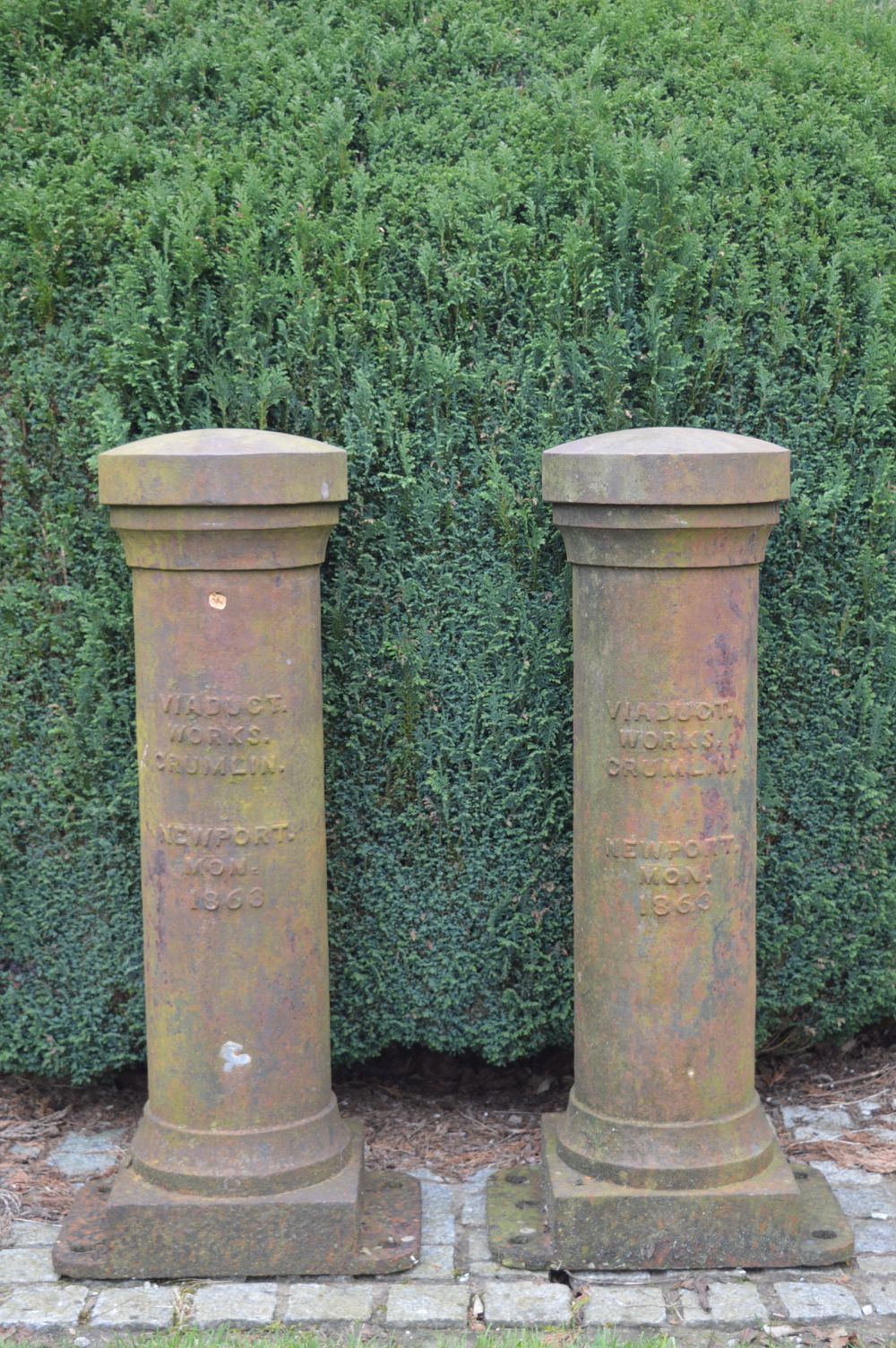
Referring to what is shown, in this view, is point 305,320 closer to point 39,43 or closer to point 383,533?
point 383,533

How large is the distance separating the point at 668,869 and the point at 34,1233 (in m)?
1.97

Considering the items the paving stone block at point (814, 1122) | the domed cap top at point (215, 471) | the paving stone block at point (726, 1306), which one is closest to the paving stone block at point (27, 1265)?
the paving stone block at point (726, 1306)

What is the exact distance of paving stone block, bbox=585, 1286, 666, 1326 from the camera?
324 cm

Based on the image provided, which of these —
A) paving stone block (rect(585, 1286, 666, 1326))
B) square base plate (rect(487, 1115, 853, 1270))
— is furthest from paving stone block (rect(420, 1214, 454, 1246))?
paving stone block (rect(585, 1286, 666, 1326))

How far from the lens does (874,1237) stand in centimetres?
362

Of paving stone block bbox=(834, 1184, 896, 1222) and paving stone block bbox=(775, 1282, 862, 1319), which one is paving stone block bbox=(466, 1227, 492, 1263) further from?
paving stone block bbox=(834, 1184, 896, 1222)

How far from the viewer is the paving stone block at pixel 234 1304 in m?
3.24

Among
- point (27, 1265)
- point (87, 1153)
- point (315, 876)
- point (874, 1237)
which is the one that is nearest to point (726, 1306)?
point (874, 1237)

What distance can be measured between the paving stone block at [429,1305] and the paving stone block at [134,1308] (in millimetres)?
538

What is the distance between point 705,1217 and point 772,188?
2.97 m

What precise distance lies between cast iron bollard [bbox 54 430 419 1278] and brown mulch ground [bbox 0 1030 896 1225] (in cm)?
64

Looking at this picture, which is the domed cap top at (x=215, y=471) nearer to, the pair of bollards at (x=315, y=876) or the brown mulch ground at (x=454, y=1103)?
the pair of bollards at (x=315, y=876)

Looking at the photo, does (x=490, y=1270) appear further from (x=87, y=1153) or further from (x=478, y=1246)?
(x=87, y=1153)

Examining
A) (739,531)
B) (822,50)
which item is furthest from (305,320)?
(822,50)
